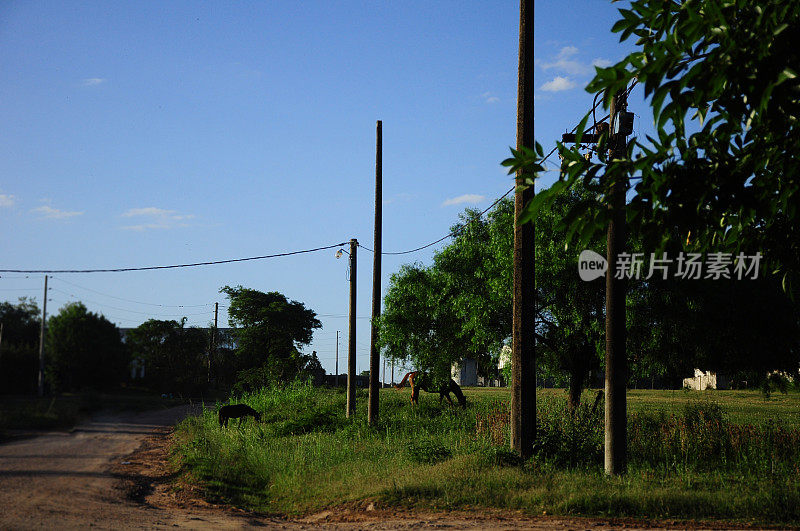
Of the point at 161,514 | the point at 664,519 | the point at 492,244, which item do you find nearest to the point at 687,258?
the point at 492,244

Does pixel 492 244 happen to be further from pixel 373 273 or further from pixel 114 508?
pixel 114 508

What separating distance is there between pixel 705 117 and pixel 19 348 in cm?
624

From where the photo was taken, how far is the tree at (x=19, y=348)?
5.59 metres

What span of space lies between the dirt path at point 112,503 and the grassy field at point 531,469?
73 cm

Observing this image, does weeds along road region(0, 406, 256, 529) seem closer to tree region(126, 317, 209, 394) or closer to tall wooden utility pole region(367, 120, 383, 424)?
tree region(126, 317, 209, 394)

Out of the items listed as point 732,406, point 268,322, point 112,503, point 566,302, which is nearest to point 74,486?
point 112,503

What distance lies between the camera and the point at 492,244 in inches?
789

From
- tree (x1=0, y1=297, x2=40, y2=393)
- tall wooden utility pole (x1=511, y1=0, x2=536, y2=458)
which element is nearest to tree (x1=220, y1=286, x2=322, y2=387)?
tall wooden utility pole (x1=511, y1=0, x2=536, y2=458)

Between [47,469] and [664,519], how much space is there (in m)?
8.55

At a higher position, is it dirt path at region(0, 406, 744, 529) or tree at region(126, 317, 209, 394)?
tree at region(126, 317, 209, 394)

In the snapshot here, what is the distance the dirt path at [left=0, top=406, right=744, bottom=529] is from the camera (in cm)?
696

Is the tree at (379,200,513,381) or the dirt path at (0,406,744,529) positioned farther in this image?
the tree at (379,200,513,381)

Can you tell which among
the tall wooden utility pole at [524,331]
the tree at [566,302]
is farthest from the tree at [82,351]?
the tree at [566,302]

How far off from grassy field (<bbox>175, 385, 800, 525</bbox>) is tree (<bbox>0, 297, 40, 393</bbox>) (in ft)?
22.8
